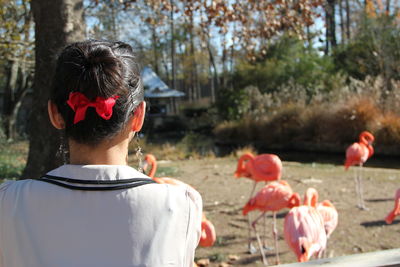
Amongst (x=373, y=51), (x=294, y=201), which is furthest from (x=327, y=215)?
A: (x=373, y=51)

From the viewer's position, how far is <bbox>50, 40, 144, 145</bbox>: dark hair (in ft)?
3.66

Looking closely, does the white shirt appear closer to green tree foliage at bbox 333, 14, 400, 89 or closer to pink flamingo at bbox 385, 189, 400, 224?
pink flamingo at bbox 385, 189, 400, 224

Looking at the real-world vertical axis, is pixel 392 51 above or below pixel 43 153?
above

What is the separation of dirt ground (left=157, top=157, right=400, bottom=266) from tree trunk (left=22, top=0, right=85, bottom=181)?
A: 1.65m

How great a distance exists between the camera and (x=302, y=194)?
632 centimetres

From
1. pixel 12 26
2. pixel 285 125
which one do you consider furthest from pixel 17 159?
pixel 285 125

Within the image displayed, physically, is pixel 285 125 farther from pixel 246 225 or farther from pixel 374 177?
pixel 246 225

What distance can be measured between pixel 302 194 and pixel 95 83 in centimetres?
561

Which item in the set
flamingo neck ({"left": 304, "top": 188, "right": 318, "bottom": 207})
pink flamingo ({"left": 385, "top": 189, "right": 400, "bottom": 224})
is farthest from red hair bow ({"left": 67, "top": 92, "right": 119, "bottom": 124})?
pink flamingo ({"left": 385, "top": 189, "right": 400, "bottom": 224})

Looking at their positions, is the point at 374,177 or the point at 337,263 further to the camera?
the point at 374,177

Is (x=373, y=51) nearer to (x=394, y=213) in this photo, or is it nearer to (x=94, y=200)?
(x=394, y=213)

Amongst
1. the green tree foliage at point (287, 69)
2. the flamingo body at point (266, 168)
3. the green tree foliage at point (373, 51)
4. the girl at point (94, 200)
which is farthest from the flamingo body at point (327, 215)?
the green tree foliage at point (287, 69)

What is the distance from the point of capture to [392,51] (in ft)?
56.1

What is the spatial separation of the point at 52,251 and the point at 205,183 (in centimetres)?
635
